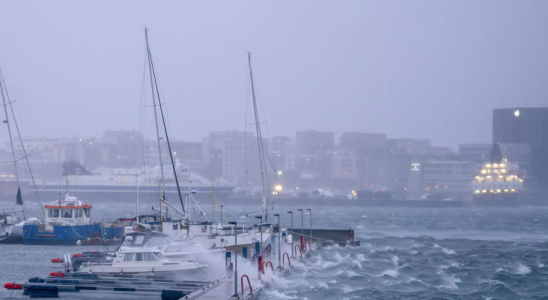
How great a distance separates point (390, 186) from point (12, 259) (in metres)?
143

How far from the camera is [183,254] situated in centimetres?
2803

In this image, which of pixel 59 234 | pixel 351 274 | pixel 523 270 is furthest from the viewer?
pixel 59 234

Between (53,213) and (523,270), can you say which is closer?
(523,270)

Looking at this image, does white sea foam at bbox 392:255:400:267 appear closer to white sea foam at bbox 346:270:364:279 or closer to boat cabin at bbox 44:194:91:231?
white sea foam at bbox 346:270:364:279

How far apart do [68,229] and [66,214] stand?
1.26 metres

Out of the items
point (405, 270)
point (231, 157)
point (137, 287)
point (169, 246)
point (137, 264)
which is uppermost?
point (231, 157)

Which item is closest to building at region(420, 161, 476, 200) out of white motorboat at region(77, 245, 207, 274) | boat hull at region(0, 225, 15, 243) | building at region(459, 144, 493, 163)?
building at region(459, 144, 493, 163)

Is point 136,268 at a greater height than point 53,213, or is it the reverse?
point 53,213

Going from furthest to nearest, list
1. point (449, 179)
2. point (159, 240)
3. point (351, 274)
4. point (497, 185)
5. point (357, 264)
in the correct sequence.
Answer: point (449, 179) < point (497, 185) < point (357, 264) < point (351, 274) < point (159, 240)

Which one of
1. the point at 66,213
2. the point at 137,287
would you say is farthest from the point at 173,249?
the point at 66,213

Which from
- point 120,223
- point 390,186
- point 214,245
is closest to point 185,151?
point 390,186

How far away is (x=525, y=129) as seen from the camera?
176750mm

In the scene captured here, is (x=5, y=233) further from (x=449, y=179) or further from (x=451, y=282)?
(x=449, y=179)

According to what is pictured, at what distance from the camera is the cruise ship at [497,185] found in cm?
12681
